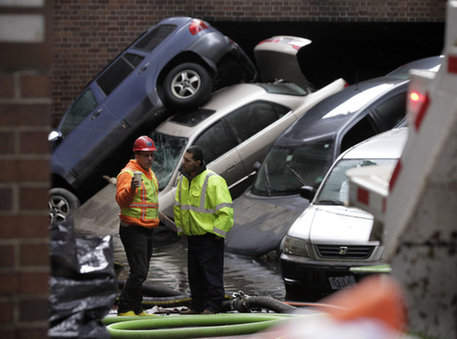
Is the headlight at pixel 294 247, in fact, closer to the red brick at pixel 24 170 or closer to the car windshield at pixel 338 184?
the car windshield at pixel 338 184

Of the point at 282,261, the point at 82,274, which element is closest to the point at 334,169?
the point at 282,261

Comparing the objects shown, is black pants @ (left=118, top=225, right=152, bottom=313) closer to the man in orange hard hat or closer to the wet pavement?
the man in orange hard hat

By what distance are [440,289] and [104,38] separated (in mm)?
17393

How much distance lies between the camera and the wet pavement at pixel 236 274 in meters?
10.6

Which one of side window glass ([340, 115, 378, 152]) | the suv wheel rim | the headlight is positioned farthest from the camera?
the suv wheel rim

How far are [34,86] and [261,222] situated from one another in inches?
362

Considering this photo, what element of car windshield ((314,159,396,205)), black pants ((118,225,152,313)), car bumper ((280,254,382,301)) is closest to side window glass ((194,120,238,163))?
car windshield ((314,159,396,205))

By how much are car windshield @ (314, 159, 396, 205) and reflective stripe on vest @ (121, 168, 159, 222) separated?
217 cm

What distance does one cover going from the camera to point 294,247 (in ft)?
32.0

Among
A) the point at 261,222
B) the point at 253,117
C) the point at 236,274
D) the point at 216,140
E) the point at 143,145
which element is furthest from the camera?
the point at 253,117

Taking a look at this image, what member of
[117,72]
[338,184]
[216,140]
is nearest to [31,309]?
[338,184]

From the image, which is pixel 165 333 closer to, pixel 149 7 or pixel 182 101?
pixel 182 101

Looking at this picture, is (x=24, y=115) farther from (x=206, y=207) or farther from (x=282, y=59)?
(x=282, y=59)

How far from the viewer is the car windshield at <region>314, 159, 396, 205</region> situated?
10492 mm
